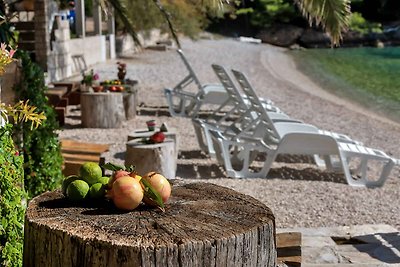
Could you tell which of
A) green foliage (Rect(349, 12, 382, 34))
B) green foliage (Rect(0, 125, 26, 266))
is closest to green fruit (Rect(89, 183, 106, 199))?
green foliage (Rect(0, 125, 26, 266))

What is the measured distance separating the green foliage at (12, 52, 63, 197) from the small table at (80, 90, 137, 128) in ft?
16.2

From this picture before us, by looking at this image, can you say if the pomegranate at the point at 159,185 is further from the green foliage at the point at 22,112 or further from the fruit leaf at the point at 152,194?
the green foliage at the point at 22,112

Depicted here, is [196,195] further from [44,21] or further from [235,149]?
[44,21]

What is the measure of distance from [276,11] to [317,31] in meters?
3.90

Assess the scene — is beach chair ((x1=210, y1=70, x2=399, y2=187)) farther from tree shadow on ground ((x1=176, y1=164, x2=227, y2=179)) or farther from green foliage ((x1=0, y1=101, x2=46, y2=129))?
green foliage ((x1=0, y1=101, x2=46, y2=129))

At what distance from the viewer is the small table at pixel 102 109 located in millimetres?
11039

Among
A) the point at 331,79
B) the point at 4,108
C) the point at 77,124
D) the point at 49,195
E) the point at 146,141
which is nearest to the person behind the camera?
the point at 4,108

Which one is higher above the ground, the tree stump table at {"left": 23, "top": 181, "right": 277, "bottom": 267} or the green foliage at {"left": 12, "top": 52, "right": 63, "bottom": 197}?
the tree stump table at {"left": 23, "top": 181, "right": 277, "bottom": 267}

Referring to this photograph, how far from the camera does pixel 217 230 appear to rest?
9.79 ft

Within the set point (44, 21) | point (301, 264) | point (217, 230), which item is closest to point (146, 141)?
point (301, 264)

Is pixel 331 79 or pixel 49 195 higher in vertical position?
pixel 49 195

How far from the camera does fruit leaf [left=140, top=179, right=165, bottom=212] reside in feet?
10.4

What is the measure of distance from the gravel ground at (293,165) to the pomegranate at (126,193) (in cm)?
312

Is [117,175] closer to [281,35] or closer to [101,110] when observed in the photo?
[101,110]
